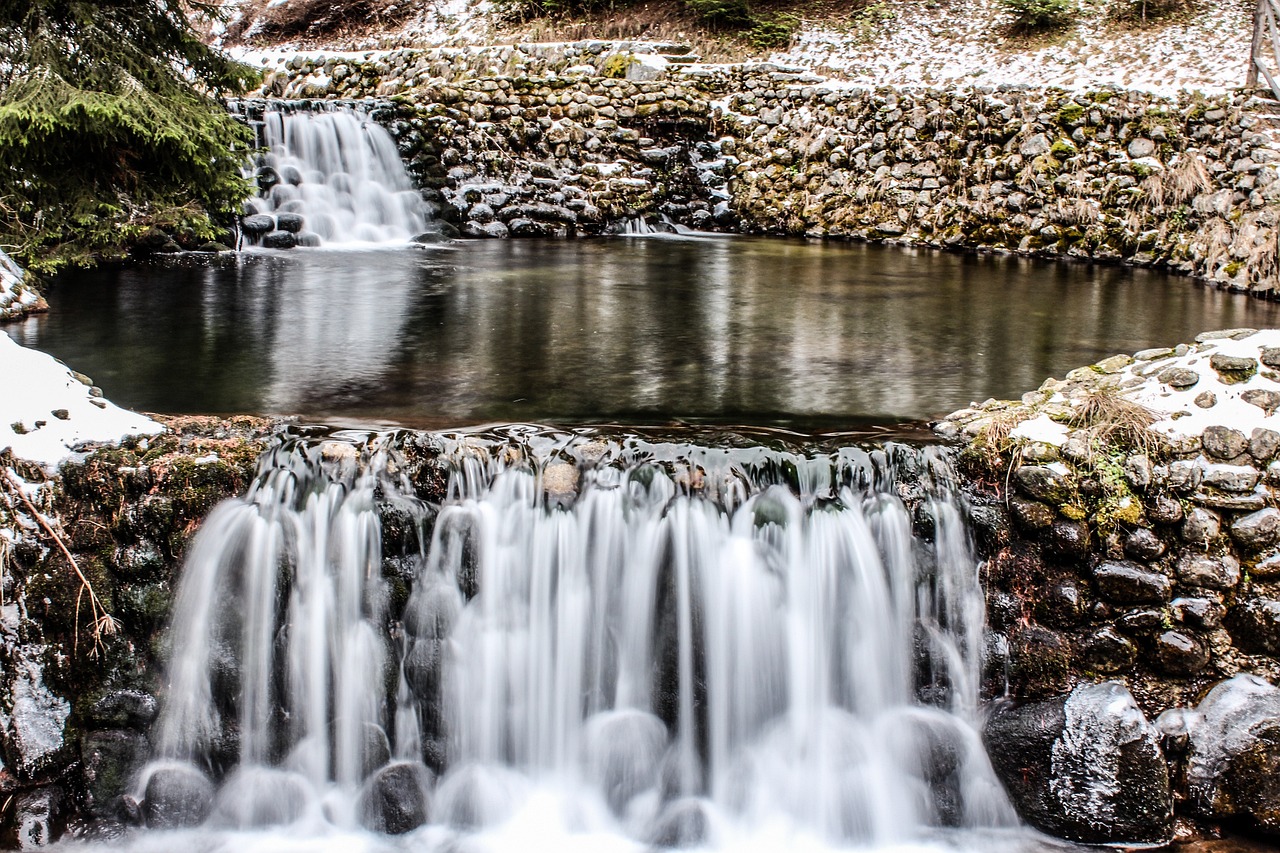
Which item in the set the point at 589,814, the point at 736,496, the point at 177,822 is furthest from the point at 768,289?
the point at 177,822

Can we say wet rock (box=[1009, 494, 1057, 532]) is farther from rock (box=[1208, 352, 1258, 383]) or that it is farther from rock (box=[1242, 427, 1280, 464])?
rock (box=[1208, 352, 1258, 383])

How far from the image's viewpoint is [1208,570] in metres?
4.50

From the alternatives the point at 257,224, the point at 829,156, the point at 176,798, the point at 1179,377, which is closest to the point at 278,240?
the point at 257,224

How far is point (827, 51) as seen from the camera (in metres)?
17.4

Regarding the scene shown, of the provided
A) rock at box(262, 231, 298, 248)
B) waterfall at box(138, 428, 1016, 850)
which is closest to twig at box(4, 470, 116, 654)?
waterfall at box(138, 428, 1016, 850)

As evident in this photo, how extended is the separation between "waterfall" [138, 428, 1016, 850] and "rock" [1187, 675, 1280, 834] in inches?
35.2

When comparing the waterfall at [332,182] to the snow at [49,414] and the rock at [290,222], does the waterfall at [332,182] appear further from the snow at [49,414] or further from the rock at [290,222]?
the snow at [49,414]

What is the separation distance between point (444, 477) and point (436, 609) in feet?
1.99

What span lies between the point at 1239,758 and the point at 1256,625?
0.61 m

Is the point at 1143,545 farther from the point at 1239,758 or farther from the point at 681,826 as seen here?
the point at 681,826

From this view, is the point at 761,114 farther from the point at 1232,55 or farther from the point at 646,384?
the point at 646,384

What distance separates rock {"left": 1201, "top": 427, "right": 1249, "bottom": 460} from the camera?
4625mm

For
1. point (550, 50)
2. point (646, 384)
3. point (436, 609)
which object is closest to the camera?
point (436, 609)

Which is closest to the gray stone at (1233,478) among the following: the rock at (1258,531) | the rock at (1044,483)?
the rock at (1258,531)
